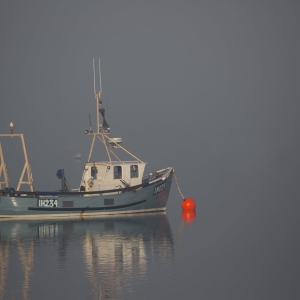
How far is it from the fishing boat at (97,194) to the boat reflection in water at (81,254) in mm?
611

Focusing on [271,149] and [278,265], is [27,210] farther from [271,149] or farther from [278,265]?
[271,149]

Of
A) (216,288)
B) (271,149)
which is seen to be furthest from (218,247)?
(271,149)

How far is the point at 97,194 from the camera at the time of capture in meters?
54.0

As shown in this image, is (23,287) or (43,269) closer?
(23,287)

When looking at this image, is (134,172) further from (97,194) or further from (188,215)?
(188,215)

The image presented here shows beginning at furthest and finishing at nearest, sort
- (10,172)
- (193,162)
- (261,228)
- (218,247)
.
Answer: (193,162)
(10,172)
(261,228)
(218,247)

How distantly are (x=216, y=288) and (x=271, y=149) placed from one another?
99.5 metres

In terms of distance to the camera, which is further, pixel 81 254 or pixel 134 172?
pixel 134 172

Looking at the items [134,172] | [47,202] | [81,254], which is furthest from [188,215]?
[81,254]

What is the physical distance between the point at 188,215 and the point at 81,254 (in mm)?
15250

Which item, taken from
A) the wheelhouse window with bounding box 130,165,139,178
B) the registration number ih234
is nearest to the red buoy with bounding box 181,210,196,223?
the wheelhouse window with bounding box 130,165,139,178

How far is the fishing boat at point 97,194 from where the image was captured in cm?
5347

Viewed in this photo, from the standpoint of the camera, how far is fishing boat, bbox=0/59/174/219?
53.5 metres

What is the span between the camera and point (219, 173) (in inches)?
3829
